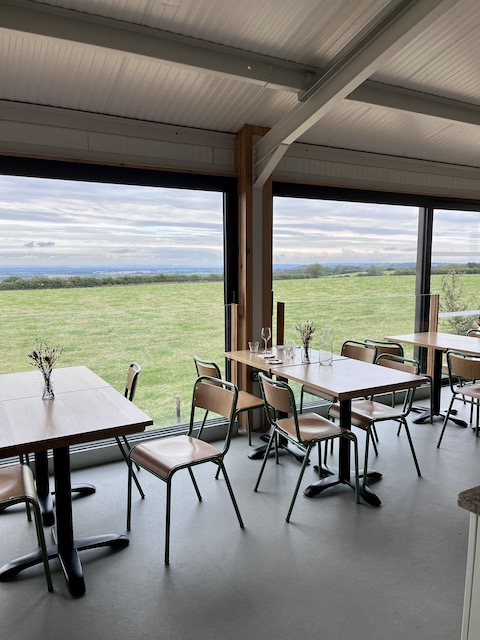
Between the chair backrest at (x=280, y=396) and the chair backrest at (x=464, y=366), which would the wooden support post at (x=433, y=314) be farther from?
the chair backrest at (x=280, y=396)

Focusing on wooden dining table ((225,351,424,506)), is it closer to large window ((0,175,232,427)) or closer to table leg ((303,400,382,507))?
A: table leg ((303,400,382,507))

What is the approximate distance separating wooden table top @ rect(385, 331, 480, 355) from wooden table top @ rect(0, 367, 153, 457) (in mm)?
3157

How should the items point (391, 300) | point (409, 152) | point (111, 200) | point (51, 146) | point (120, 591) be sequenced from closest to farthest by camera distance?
1. point (120, 591)
2. point (51, 146)
3. point (111, 200)
4. point (409, 152)
5. point (391, 300)

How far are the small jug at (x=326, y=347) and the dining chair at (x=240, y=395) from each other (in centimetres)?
62

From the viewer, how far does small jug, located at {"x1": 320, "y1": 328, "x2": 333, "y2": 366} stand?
370cm

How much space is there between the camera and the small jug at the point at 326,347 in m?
3.70

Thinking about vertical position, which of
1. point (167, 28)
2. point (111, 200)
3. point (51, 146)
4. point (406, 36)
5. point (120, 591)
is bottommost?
point (120, 591)

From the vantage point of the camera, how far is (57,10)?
2.68 metres

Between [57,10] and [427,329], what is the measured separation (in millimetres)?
4780

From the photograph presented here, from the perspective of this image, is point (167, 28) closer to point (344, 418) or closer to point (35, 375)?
point (35, 375)

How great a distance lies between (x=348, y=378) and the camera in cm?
327

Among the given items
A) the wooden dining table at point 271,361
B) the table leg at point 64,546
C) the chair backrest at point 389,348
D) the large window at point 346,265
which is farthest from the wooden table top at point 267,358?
the table leg at point 64,546

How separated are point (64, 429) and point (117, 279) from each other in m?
2.09

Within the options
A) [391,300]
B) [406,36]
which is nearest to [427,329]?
[391,300]
